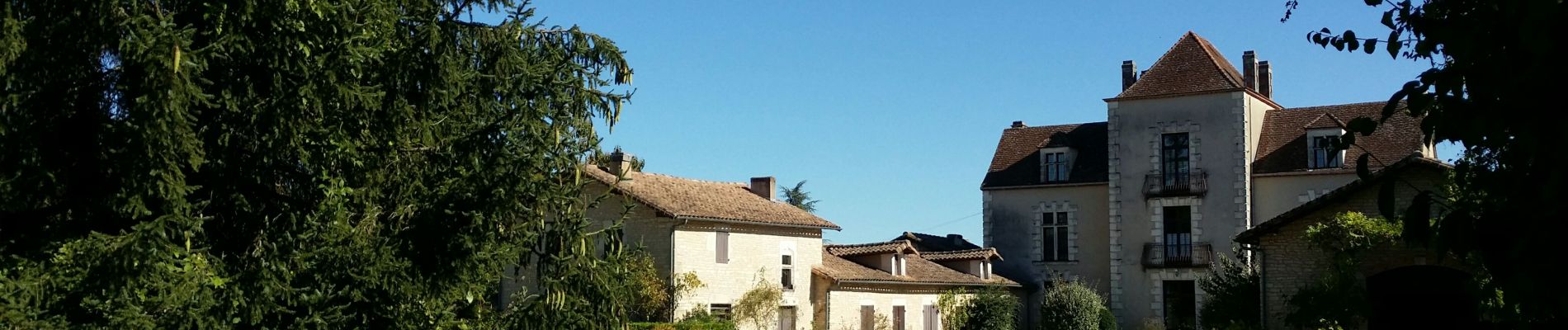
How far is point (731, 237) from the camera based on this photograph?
31.2 metres

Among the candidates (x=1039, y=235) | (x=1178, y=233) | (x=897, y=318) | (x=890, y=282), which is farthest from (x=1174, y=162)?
(x=890, y=282)

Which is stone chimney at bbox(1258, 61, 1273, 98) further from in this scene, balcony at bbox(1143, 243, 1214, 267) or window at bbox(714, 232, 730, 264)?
window at bbox(714, 232, 730, 264)

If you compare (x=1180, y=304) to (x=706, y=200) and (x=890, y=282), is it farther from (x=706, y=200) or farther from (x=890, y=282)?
A: (x=706, y=200)

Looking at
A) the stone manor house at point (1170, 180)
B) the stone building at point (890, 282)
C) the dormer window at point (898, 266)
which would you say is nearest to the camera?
the stone building at point (890, 282)

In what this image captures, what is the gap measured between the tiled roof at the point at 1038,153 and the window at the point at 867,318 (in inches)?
321

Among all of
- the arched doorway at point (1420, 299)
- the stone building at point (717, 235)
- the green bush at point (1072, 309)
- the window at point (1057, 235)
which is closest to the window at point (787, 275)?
the stone building at point (717, 235)

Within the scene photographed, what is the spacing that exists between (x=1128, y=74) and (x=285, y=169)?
29.9m

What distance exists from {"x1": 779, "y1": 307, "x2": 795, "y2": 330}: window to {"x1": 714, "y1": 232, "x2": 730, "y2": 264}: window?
204cm

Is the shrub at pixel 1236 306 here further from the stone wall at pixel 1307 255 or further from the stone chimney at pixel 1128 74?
the stone chimney at pixel 1128 74

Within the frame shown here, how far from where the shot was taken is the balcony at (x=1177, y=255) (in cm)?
3603

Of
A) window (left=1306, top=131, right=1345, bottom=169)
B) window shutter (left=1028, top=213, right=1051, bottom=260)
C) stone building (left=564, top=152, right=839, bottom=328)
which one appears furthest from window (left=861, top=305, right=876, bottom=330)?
window (left=1306, top=131, right=1345, bottom=169)

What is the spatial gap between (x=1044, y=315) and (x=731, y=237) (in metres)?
9.38

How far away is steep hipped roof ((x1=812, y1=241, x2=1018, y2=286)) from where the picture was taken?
1318 inches

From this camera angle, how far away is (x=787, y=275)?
3256 centimetres
